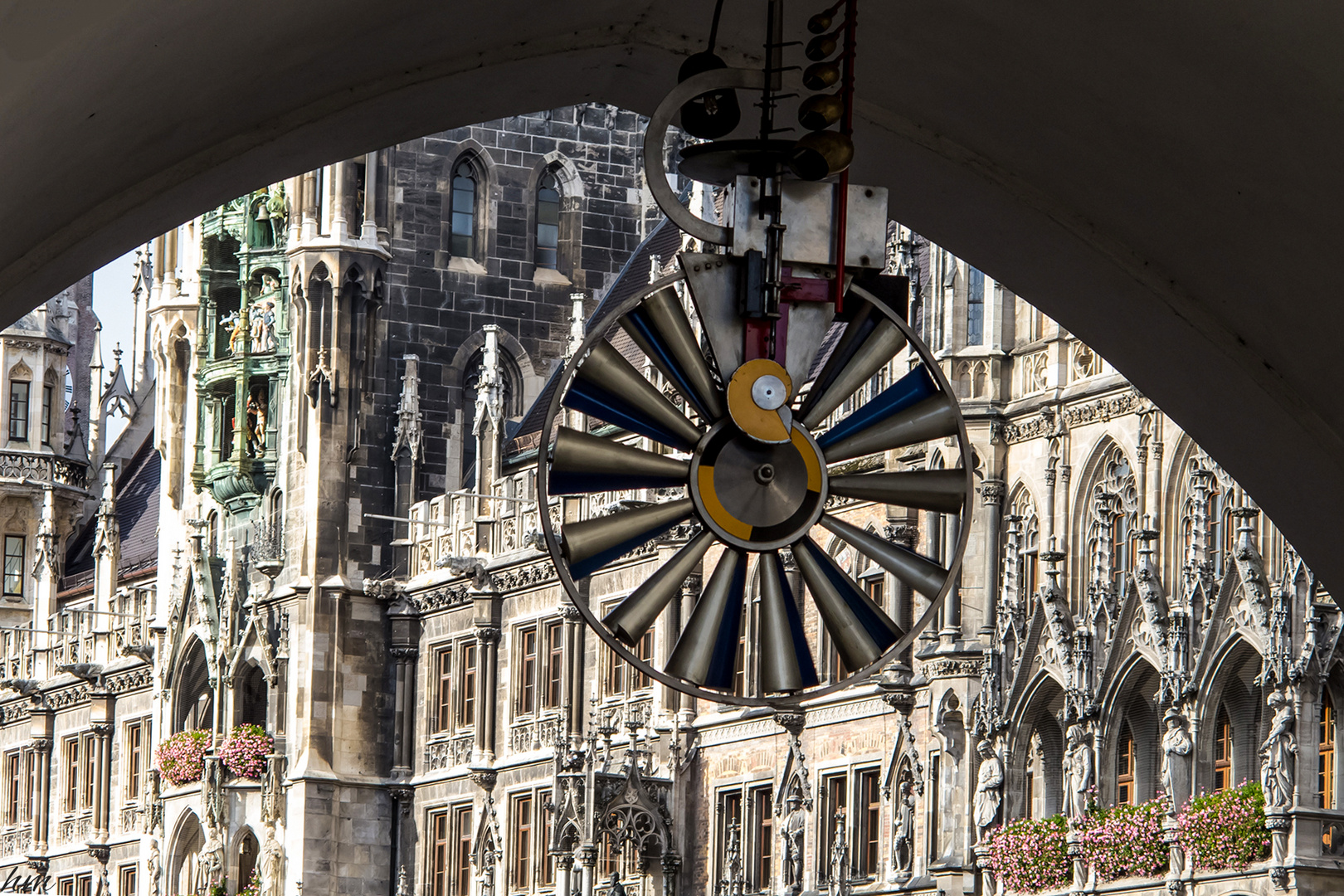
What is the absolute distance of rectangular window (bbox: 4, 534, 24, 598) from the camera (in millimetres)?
57594

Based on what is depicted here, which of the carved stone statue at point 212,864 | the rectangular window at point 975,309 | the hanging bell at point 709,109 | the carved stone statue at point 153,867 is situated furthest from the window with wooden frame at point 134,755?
the hanging bell at point 709,109

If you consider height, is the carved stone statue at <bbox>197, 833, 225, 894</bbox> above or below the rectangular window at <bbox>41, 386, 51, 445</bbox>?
below

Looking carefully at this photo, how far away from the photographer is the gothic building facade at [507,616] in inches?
1038

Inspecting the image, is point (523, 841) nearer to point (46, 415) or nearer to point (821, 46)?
point (46, 415)

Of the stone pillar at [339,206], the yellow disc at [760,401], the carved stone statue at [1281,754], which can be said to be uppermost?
the stone pillar at [339,206]

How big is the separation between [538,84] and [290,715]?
3630 cm

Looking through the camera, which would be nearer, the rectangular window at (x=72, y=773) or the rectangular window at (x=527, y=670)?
the rectangular window at (x=527, y=670)

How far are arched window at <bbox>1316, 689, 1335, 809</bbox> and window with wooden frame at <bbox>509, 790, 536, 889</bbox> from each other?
54.2 feet

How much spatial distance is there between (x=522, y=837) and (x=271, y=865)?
5.48 m

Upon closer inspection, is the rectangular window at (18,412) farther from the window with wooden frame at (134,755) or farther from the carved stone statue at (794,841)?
the carved stone statue at (794,841)

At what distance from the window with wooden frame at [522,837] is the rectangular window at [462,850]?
1.61 metres

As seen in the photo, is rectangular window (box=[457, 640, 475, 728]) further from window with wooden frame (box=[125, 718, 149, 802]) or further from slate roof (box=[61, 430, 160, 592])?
slate roof (box=[61, 430, 160, 592])

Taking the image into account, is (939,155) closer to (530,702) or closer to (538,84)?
(538,84)

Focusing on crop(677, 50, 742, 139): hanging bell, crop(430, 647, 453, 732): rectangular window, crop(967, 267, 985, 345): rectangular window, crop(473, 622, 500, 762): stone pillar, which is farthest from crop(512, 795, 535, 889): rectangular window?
crop(677, 50, 742, 139): hanging bell
